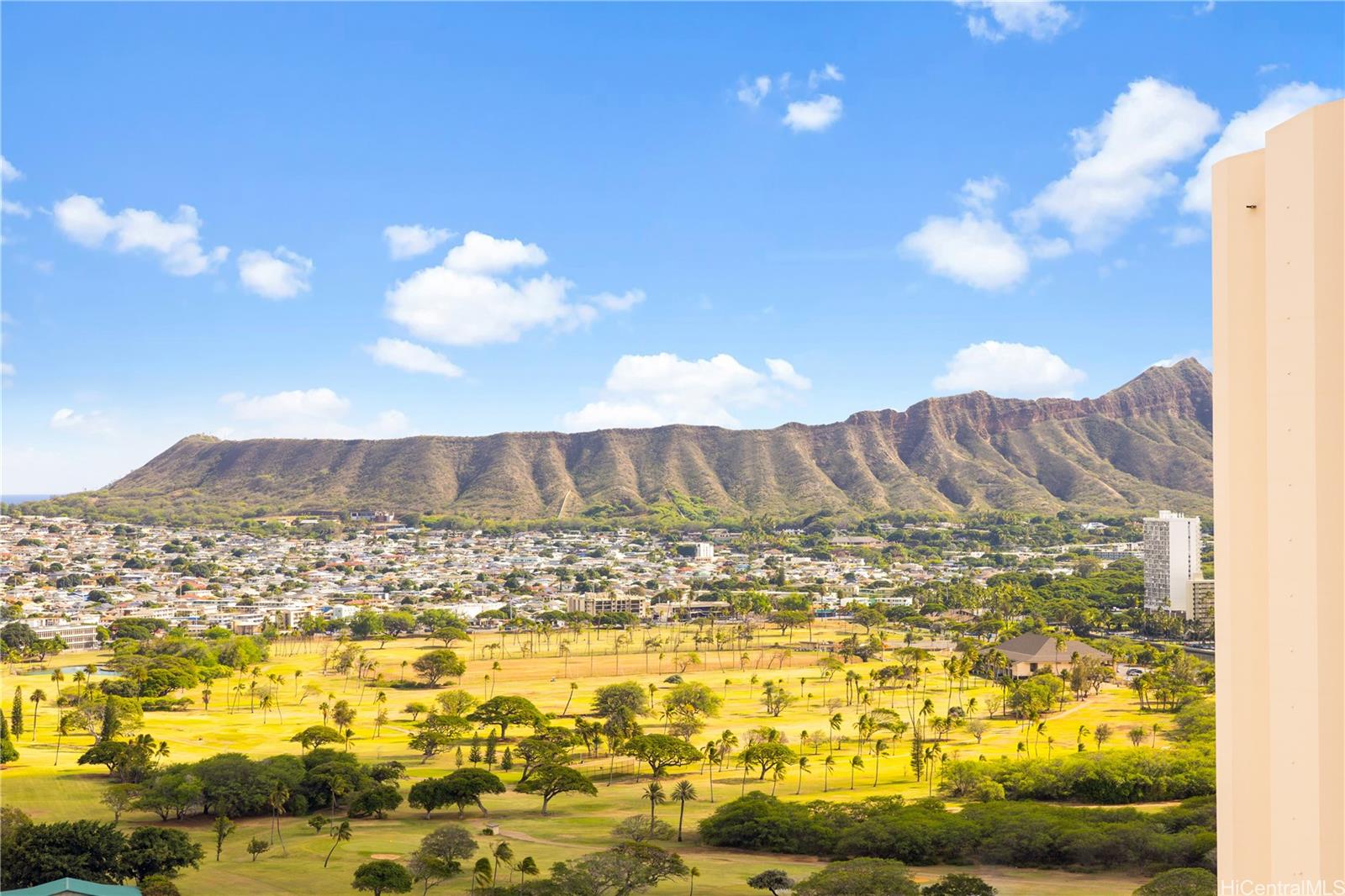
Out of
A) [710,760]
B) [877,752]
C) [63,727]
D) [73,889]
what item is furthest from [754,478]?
[73,889]

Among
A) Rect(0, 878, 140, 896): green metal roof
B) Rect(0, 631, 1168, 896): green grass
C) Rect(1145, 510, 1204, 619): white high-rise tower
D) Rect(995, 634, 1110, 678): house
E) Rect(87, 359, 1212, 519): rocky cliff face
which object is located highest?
Rect(87, 359, 1212, 519): rocky cliff face

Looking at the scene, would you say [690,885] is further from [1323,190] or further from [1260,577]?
[1323,190]

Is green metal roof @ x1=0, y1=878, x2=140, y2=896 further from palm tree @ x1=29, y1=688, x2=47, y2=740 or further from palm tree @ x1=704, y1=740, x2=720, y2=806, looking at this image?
palm tree @ x1=29, y1=688, x2=47, y2=740

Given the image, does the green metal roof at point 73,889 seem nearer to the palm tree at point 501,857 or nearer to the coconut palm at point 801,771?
the palm tree at point 501,857

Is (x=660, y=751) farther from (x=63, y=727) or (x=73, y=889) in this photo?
(x=63, y=727)

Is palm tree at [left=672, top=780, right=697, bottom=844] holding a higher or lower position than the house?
lower

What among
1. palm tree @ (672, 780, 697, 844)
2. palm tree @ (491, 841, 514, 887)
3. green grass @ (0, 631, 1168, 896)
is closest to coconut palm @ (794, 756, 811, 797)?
green grass @ (0, 631, 1168, 896)

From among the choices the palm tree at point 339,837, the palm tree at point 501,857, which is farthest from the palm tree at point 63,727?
the palm tree at point 501,857

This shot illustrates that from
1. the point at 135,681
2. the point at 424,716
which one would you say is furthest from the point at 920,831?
the point at 135,681
